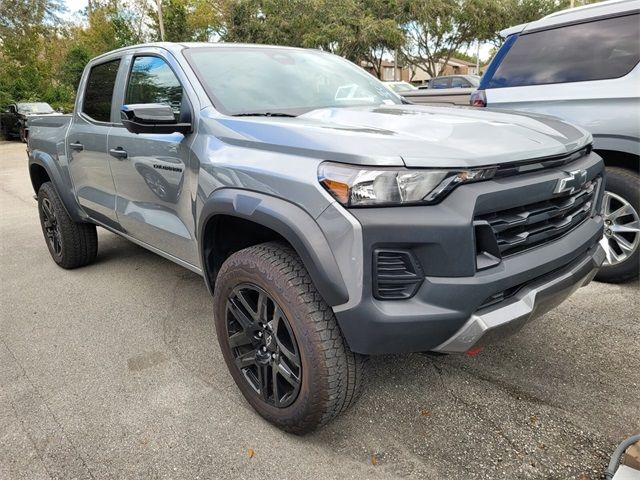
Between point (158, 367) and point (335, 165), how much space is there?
1.79 m

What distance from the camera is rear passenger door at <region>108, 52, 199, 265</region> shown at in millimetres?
2781

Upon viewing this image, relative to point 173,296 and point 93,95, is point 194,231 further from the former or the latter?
point 93,95

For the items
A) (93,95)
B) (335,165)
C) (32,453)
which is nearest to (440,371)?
(335,165)

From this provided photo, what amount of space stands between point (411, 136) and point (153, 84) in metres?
1.98

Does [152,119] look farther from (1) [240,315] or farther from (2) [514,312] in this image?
(2) [514,312]

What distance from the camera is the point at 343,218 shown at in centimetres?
183

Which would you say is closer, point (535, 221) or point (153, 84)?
point (535, 221)

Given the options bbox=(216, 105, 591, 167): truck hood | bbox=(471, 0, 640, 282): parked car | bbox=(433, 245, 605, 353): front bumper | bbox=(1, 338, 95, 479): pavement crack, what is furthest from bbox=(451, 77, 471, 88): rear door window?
bbox=(1, 338, 95, 479): pavement crack

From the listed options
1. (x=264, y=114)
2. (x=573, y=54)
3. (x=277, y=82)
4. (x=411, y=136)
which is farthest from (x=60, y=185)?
(x=573, y=54)

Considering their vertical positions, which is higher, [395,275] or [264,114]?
[264,114]

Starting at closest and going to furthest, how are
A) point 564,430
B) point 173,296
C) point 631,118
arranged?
point 564,430, point 631,118, point 173,296

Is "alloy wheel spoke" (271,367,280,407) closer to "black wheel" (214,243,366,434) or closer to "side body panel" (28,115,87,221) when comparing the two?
"black wheel" (214,243,366,434)

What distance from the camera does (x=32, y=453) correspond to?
7.54ft

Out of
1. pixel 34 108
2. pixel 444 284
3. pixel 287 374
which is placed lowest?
pixel 34 108
